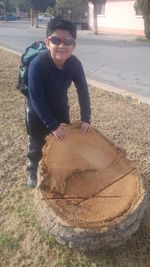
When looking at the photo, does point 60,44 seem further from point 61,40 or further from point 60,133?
point 60,133

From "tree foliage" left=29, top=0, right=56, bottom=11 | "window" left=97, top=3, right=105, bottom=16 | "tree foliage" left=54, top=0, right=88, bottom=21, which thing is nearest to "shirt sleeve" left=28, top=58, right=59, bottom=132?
"window" left=97, top=3, right=105, bottom=16

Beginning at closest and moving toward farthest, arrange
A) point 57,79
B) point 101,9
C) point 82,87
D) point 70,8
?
point 57,79
point 82,87
point 101,9
point 70,8

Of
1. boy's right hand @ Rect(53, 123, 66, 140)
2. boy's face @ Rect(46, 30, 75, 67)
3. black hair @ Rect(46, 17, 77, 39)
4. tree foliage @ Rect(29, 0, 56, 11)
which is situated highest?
tree foliage @ Rect(29, 0, 56, 11)

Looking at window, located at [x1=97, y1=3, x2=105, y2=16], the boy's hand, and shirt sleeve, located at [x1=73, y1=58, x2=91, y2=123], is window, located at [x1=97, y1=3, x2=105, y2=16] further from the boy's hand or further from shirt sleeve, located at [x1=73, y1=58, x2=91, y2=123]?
the boy's hand

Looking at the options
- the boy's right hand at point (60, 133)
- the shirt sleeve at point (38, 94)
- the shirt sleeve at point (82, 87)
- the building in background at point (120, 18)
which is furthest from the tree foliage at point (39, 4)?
the boy's right hand at point (60, 133)

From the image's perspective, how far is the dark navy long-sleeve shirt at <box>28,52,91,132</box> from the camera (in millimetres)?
3055

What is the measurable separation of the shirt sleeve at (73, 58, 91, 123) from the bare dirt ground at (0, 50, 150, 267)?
847mm

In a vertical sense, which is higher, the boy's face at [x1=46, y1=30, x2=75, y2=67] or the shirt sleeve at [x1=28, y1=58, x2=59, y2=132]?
the boy's face at [x1=46, y1=30, x2=75, y2=67]

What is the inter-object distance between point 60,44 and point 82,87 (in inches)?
16.1

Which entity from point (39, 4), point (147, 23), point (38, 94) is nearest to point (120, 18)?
point (147, 23)

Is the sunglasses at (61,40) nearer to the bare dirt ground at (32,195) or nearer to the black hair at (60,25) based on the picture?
the black hair at (60,25)

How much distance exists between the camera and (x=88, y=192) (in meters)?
2.84

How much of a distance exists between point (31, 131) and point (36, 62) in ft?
2.30

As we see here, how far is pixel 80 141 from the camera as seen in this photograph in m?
3.15
